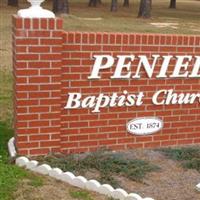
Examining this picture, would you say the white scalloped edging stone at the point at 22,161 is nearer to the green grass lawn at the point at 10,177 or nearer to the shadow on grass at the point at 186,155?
the green grass lawn at the point at 10,177

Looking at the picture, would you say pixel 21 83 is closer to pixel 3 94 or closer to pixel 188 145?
pixel 188 145

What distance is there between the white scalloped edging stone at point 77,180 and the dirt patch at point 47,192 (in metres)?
0.07

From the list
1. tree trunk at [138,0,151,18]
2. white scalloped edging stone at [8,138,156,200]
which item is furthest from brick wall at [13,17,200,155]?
tree trunk at [138,0,151,18]

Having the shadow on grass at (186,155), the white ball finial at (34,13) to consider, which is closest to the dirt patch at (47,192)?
the shadow on grass at (186,155)

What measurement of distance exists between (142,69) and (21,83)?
164cm

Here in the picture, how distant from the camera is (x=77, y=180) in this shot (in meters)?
5.84

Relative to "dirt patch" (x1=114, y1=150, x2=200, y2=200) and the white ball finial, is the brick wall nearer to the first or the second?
the white ball finial

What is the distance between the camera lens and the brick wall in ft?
20.9

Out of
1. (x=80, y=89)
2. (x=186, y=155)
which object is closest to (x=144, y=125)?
(x=186, y=155)

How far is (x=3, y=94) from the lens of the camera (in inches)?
418

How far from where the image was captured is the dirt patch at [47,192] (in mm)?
5484

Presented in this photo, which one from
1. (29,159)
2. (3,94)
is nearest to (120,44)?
(29,159)

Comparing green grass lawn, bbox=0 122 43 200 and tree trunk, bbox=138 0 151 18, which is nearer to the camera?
green grass lawn, bbox=0 122 43 200

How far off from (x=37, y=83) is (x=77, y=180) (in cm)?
133
